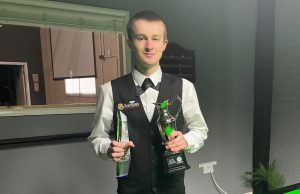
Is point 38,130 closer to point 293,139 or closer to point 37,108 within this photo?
point 37,108

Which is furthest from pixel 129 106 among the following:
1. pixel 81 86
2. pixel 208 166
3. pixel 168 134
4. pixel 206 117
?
pixel 208 166

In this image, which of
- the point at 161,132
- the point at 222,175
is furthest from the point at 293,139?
the point at 161,132

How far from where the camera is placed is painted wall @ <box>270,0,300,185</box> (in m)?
2.26

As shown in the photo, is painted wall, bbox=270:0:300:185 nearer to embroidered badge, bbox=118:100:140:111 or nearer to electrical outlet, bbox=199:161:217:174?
electrical outlet, bbox=199:161:217:174

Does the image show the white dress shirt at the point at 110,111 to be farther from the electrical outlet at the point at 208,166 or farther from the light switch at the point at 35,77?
the electrical outlet at the point at 208,166

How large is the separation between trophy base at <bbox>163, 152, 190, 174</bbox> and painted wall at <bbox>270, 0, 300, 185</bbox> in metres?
1.86

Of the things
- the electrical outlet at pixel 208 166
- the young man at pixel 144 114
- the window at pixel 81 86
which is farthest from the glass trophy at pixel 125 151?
the electrical outlet at pixel 208 166

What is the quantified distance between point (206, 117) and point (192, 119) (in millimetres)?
1294

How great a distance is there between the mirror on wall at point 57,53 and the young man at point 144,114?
32.7 inches

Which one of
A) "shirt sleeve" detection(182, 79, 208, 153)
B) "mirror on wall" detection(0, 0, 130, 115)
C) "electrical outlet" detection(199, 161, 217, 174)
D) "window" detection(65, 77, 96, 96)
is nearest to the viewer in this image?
"shirt sleeve" detection(182, 79, 208, 153)

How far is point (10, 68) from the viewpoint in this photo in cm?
151

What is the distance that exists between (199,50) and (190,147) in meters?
1.35

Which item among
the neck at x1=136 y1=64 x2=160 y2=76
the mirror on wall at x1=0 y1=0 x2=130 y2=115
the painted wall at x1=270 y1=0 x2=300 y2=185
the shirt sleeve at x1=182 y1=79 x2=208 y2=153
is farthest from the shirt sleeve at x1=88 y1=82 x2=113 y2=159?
the painted wall at x1=270 y1=0 x2=300 y2=185

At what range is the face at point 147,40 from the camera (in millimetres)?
797
